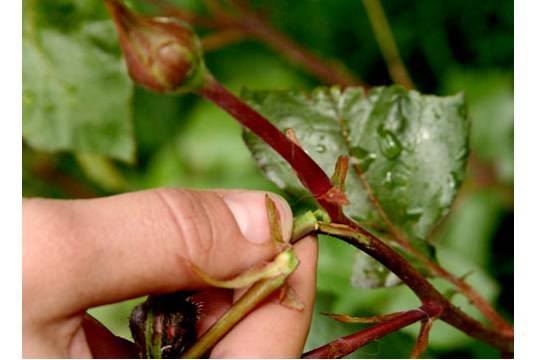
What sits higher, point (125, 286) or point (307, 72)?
point (307, 72)

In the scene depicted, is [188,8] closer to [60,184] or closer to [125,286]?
[60,184]

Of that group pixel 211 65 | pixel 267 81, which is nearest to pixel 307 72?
pixel 267 81

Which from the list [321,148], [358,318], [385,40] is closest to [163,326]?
[358,318]

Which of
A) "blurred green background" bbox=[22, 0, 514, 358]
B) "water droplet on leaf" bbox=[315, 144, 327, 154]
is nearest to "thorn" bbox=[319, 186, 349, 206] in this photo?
"water droplet on leaf" bbox=[315, 144, 327, 154]

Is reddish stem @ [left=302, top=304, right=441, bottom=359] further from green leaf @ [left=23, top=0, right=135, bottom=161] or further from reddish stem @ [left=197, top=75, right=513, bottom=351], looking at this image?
green leaf @ [left=23, top=0, right=135, bottom=161]

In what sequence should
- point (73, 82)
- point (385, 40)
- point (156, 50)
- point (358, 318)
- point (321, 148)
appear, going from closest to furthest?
point (156, 50), point (358, 318), point (321, 148), point (73, 82), point (385, 40)

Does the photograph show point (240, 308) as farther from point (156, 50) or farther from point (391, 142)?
point (391, 142)
